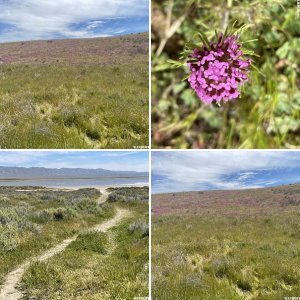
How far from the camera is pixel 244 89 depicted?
305 cm

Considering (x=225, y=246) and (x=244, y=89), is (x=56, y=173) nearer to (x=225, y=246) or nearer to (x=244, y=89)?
(x=225, y=246)

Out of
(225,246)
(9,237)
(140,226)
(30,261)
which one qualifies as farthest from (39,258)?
(225,246)

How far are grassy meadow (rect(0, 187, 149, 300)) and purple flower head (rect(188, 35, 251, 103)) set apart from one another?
1015mm

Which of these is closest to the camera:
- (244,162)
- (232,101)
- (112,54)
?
(232,101)

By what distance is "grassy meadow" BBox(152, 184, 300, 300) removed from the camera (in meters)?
3.26

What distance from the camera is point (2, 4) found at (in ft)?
11.2

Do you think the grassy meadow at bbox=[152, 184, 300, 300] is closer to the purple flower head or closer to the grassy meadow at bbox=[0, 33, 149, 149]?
the grassy meadow at bbox=[0, 33, 149, 149]

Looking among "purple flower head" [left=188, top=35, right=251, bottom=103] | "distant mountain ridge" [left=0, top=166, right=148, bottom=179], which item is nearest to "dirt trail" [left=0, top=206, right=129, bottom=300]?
"distant mountain ridge" [left=0, top=166, right=148, bottom=179]

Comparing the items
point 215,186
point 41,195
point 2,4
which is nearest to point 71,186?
point 41,195

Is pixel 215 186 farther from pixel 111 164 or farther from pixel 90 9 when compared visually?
pixel 90 9

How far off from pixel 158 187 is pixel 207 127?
2.15ft

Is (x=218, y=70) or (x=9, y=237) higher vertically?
(x=218, y=70)

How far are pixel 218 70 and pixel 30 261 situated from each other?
2.13 meters

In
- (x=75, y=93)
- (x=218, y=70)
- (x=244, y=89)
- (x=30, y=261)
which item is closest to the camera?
(x=218, y=70)
